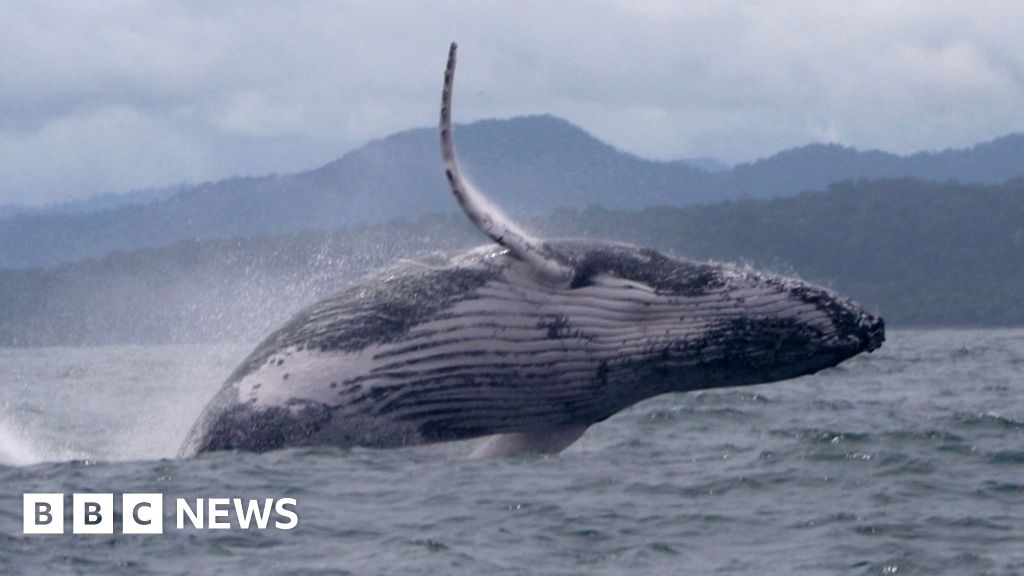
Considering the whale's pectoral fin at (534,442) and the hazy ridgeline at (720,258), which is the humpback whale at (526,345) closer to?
the whale's pectoral fin at (534,442)

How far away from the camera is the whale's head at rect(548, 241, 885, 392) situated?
10.8 metres

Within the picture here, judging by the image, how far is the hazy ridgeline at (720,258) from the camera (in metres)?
108

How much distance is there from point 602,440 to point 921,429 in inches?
102

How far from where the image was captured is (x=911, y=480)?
1143cm

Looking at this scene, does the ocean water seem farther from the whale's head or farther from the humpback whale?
the whale's head

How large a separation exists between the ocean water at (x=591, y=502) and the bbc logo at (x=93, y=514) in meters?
0.10

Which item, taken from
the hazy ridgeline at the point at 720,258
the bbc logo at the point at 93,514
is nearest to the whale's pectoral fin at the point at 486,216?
the bbc logo at the point at 93,514

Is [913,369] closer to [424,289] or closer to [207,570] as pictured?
[424,289]

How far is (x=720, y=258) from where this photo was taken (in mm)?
115875

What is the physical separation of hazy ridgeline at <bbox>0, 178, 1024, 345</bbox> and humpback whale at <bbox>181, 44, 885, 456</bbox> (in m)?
89.1

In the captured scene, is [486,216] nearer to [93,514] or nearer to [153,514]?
[153,514]

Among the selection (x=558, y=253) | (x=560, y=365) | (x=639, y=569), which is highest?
(x=558, y=253)

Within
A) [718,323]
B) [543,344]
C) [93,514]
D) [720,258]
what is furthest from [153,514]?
[720,258]

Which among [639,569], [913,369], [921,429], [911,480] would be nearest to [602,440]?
[921,429]
